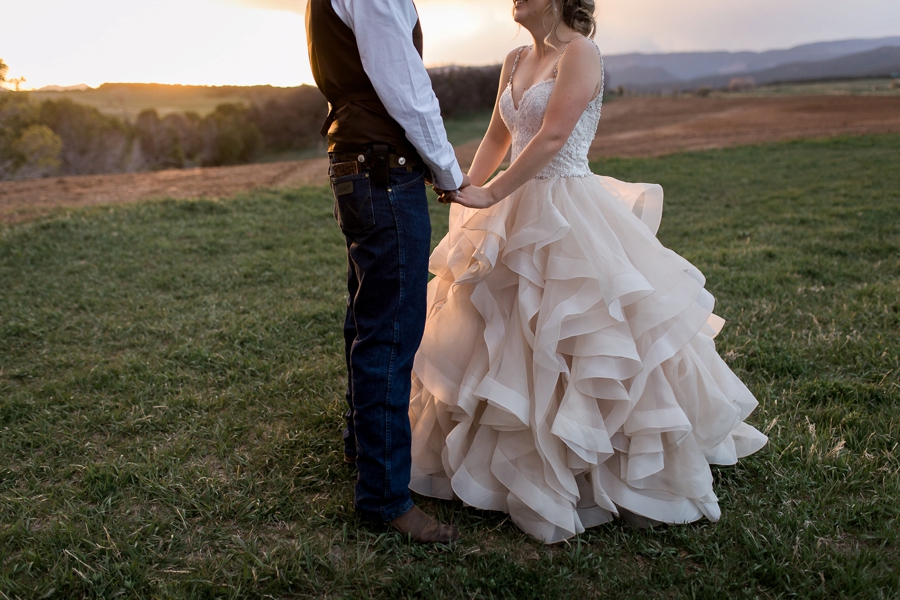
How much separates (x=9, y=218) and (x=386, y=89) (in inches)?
350

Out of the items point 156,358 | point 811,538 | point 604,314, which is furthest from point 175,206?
point 811,538

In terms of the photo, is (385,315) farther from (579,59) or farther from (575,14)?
(575,14)

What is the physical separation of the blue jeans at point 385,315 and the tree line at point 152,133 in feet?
66.6

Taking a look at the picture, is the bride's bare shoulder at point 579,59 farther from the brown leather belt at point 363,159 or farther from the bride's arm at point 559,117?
the brown leather belt at point 363,159

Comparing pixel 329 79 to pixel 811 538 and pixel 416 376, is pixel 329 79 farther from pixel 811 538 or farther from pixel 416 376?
pixel 811 538

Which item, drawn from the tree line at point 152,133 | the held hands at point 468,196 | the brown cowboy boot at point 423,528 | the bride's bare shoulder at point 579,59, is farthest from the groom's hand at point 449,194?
the tree line at point 152,133

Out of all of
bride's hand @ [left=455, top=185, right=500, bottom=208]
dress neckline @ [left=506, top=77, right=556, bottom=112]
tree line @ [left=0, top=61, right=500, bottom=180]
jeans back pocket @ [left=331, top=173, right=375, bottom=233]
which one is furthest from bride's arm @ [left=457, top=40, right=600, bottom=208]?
tree line @ [left=0, top=61, right=500, bottom=180]

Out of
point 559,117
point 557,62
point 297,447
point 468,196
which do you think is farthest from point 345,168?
point 297,447

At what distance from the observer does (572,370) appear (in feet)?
8.11

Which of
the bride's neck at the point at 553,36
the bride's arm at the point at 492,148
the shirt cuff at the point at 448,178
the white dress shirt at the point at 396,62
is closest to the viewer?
the white dress shirt at the point at 396,62

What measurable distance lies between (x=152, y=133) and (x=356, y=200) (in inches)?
1237

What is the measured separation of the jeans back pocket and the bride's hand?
1.43 ft

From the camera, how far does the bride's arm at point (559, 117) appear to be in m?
2.52

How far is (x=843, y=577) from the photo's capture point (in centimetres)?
223
